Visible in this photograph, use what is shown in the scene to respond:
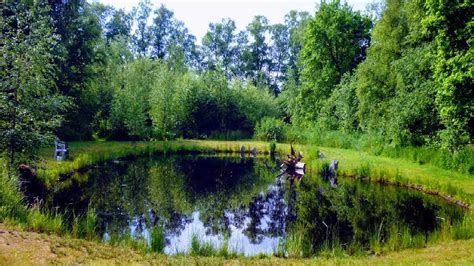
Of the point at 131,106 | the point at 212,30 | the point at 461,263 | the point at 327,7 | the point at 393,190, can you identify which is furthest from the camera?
the point at 212,30

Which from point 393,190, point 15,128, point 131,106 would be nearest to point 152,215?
point 15,128

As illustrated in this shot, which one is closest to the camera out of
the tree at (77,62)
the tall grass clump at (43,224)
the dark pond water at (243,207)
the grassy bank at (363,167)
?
the tall grass clump at (43,224)

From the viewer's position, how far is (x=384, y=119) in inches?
950

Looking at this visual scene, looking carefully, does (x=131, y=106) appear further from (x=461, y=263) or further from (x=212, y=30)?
(x=212, y=30)

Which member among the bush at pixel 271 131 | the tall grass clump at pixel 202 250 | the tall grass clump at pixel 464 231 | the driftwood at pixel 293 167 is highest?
the bush at pixel 271 131

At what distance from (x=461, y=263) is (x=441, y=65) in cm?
952

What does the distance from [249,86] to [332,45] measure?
426 inches

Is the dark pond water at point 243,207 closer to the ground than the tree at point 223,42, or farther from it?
closer to the ground

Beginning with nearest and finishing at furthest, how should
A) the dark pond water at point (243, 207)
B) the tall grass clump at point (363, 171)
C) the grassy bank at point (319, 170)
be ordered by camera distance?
1. the grassy bank at point (319, 170)
2. the dark pond water at point (243, 207)
3. the tall grass clump at point (363, 171)

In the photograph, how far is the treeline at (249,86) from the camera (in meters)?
13.2

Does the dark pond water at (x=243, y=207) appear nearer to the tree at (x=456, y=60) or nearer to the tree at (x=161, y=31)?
the tree at (x=456, y=60)

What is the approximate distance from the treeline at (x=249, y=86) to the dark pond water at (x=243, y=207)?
323 centimetres

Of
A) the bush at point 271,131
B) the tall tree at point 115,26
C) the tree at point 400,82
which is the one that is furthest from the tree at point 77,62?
the tall tree at point 115,26

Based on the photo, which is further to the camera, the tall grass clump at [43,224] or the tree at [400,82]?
the tree at [400,82]
